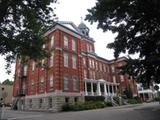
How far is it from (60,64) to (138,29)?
19.9 metres

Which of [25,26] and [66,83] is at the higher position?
[25,26]

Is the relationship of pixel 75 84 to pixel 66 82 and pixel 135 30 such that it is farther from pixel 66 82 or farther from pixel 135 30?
pixel 135 30

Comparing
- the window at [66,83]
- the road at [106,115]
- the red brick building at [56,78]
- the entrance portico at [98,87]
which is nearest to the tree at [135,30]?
the road at [106,115]

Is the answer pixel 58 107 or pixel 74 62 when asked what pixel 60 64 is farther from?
pixel 58 107

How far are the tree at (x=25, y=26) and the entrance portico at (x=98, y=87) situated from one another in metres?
23.9

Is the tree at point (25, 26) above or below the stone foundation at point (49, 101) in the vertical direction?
above

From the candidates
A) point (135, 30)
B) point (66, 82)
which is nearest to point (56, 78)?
point (66, 82)

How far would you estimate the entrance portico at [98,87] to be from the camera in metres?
38.6

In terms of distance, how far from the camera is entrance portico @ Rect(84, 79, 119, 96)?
1518 inches

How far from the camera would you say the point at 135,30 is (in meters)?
9.43

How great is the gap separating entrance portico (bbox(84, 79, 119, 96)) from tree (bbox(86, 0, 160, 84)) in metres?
26.7

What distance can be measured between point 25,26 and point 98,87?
30155 millimetres

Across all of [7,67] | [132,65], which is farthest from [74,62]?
[132,65]

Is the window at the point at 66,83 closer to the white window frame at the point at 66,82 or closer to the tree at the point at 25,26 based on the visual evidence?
the white window frame at the point at 66,82
